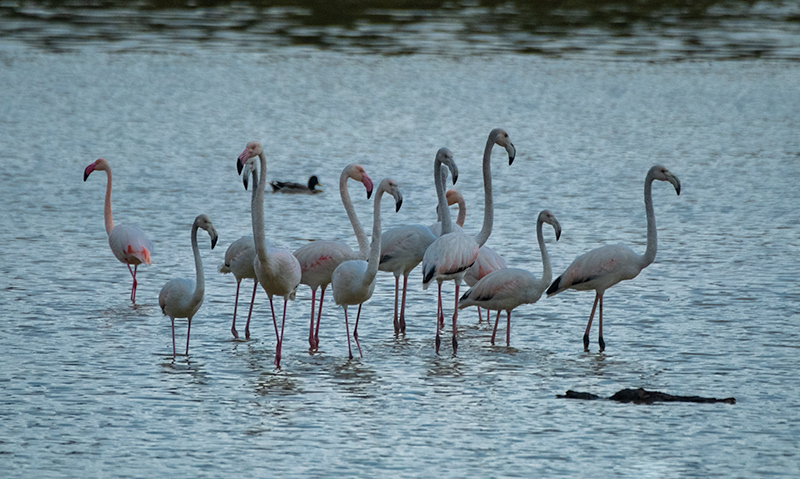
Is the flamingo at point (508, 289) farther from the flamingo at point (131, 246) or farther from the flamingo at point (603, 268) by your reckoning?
the flamingo at point (131, 246)

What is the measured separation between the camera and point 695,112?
21.9 metres

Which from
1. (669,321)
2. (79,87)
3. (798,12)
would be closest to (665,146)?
(669,321)

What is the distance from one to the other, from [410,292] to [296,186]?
465 centimetres

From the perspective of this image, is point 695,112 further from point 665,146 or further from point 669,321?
point 669,321

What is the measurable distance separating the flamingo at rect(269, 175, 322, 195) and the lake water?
0.42ft

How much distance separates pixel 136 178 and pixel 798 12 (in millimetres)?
29560

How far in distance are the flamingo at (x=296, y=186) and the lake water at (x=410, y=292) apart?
0.13 meters

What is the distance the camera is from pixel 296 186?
15.0 metres

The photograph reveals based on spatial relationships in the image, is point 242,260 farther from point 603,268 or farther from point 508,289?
point 603,268

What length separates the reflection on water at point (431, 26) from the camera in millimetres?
30531

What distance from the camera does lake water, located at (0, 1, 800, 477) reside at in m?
6.55

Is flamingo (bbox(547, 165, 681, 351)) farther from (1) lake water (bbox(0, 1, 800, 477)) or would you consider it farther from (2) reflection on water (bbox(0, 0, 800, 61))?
(2) reflection on water (bbox(0, 0, 800, 61))

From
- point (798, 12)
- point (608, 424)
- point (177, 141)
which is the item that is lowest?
point (608, 424)

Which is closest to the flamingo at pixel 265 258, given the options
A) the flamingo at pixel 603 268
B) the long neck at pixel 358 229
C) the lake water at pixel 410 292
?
the lake water at pixel 410 292
